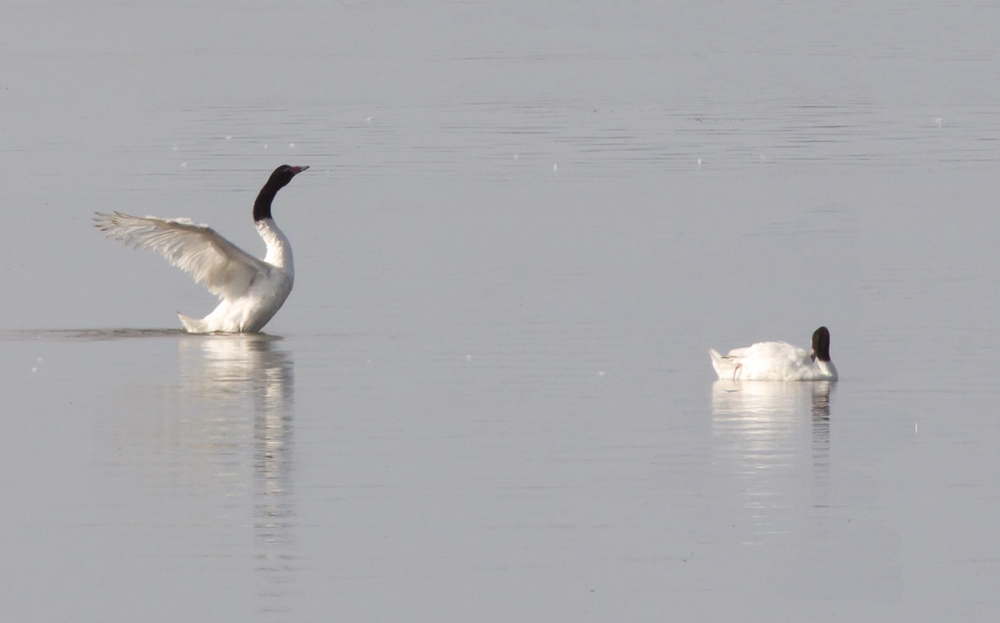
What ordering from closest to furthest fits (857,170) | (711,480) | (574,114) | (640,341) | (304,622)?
(304,622)
(711,480)
(640,341)
(857,170)
(574,114)

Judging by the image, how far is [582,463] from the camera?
Result: 11578 millimetres

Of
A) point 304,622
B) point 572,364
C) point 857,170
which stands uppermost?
point 857,170

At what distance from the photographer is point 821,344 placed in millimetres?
14703

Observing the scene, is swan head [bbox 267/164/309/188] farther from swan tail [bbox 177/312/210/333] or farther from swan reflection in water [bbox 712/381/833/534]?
swan reflection in water [bbox 712/381/833/534]

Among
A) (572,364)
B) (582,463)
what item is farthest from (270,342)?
(582,463)

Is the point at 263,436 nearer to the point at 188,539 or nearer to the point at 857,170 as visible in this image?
the point at 188,539

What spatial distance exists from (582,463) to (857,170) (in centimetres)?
1674

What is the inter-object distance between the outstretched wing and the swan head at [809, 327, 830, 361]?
5400 mm

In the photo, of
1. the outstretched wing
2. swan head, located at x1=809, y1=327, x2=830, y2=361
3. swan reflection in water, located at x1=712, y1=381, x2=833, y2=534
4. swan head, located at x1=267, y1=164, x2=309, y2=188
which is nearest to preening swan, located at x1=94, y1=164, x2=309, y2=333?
the outstretched wing

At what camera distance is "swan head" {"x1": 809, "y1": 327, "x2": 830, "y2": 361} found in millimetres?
14605

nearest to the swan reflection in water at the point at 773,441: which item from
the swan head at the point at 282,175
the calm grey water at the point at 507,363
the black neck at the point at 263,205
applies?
the calm grey water at the point at 507,363

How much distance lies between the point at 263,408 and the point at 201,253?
4.79 metres

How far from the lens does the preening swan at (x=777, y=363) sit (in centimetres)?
1460

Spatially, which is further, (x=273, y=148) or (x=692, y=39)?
(x=692, y=39)
